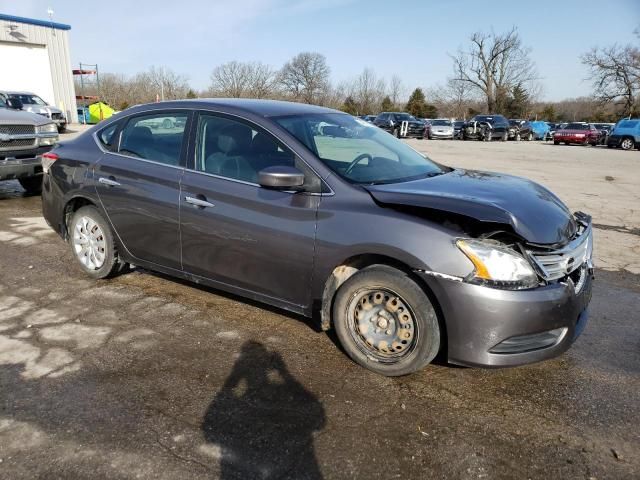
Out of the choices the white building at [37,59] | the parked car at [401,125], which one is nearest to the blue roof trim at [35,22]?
the white building at [37,59]

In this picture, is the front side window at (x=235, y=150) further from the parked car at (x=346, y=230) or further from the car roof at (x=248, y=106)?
the car roof at (x=248, y=106)

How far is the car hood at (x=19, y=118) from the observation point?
808 cm

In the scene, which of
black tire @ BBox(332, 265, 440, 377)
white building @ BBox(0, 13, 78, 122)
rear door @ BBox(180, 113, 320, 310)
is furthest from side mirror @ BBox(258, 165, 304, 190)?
white building @ BBox(0, 13, 78, 122)

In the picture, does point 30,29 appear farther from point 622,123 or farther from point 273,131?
point 622,123

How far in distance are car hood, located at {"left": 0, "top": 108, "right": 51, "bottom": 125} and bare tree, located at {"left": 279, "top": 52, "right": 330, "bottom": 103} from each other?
5233cm

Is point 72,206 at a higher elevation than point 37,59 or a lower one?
lower

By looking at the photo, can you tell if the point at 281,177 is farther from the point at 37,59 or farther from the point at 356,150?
the point at 37,59

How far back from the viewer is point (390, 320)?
3078mm

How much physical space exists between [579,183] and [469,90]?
66683 mm

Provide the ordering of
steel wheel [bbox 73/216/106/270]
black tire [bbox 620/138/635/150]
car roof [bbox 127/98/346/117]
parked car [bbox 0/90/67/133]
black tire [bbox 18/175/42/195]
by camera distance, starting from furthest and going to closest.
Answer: black tire [bbox 620/138/635/150]
parked car [bbox 0/90/67/133]
black tire [bbox 18/175/42/195]
steel wheel [bbox 73/216/106/270]
car roof [bbox 127/98/346/117]

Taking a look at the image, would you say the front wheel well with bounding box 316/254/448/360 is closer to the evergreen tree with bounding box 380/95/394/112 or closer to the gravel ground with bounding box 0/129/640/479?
the gravel ground with bounding box 0/129/640/479

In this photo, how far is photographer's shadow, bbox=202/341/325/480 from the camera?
2.31m

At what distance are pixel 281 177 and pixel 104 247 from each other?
230cm

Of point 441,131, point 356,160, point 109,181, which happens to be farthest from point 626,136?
point 109,181
